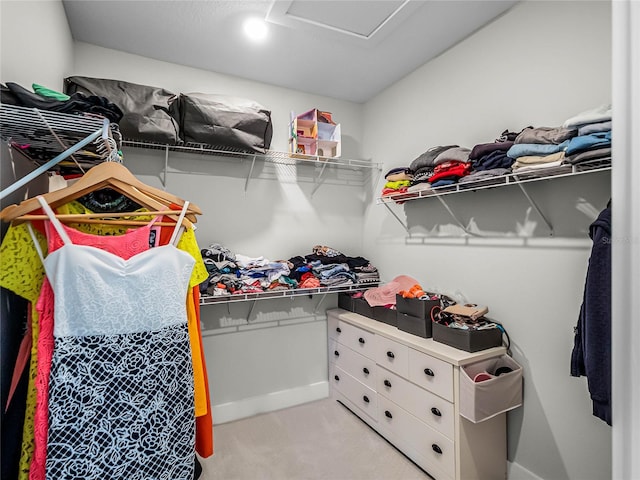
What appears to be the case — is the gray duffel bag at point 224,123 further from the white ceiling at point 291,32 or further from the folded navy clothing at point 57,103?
the folded navy clothing at point 57,103

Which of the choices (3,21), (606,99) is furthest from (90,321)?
(606,99)

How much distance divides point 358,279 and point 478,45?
178 centimetres

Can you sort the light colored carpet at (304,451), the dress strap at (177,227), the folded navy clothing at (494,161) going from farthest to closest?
1. the light colored carpet at (304,451)
2. the folded navy clothing at (494,161)
3. the dress strap at (177,227)

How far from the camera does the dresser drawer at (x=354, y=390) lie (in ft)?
7.63

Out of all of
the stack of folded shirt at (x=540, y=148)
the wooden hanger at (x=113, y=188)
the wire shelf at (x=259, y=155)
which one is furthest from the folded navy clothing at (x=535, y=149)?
the wooden hanger at (x=113, y=188)

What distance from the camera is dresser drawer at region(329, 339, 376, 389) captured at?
235 centimetres

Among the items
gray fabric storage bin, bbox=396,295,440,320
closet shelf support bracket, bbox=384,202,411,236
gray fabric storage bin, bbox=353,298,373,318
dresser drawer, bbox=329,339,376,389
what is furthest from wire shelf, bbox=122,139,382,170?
dresser drawer, bbox=329,339,376,389

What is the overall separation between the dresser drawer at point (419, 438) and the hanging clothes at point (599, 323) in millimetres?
754

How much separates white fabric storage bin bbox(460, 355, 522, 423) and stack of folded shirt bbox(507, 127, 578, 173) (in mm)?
1012

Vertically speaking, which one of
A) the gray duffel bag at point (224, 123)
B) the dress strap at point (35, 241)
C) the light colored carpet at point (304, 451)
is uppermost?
the gray duffel bag at point (224, 123)

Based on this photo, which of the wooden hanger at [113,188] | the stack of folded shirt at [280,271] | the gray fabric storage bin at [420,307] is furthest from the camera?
the stack of folded shirt at [280,271]

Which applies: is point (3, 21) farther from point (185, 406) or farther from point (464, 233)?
point (464, 233)

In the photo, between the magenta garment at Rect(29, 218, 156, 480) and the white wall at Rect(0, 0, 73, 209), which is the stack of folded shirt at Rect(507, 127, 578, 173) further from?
the white wall at Rect(0, 0, 73, 209)

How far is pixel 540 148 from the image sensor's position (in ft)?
4.95
